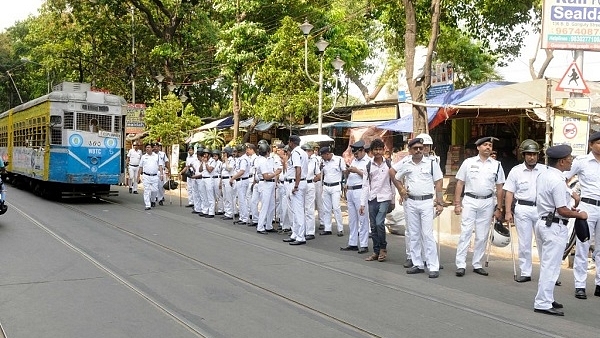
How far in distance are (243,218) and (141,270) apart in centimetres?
646

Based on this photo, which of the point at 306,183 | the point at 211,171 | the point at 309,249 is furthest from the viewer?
the point at 211,171

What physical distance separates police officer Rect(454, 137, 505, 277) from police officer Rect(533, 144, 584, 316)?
2.09 meters

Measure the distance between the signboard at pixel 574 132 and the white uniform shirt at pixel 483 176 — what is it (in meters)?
2.55

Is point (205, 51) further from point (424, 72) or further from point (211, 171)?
point (424, 72)

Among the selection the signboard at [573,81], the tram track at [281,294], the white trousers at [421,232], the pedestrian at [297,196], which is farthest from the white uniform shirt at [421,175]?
the signboard at [573,81]

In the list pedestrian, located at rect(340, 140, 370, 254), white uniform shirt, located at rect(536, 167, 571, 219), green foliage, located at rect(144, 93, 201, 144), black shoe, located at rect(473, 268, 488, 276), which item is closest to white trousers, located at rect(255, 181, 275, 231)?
pedestrian, located at rect(340, 140, 370, 254)

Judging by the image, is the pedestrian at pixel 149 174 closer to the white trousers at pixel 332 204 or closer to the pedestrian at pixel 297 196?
the white trousers at pixel 332 204

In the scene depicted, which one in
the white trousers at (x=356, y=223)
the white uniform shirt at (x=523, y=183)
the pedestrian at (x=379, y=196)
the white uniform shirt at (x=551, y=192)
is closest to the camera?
the white uniform shirt at (x=551, y=192)

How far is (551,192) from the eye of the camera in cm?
677

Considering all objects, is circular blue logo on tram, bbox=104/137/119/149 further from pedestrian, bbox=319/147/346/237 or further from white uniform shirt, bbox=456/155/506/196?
white uniform shirt, bbox=456/155/506/196

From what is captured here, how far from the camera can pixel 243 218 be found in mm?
15211

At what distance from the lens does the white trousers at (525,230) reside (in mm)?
8648

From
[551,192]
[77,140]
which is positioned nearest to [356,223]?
[551,192]

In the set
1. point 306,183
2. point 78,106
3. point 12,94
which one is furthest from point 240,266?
point 12,94
